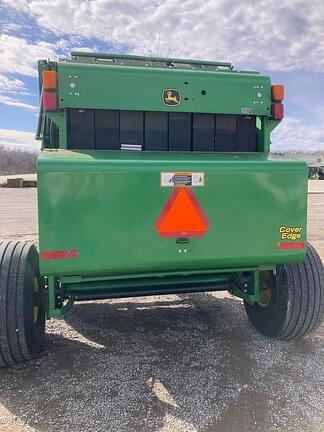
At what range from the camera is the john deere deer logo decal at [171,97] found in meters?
3.19

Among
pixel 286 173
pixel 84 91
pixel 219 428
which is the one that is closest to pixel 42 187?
pixel 84 91

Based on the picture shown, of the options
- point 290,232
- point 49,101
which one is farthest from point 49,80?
point 290,232

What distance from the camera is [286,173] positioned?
2646 mm

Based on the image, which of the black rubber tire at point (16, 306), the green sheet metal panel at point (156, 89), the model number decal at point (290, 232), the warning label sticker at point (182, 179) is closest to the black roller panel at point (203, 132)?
the green sheet metal panel at point (156, 89)

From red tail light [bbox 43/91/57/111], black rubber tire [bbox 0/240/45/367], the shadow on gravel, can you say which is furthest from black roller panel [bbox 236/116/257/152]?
black rubber tire [bbox 0/240/45/367]

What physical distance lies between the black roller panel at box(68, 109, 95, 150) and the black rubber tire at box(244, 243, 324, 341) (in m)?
1.97

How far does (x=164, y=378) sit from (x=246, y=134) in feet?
7.00

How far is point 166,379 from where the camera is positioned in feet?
9.55

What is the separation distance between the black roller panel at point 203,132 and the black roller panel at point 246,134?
240mm

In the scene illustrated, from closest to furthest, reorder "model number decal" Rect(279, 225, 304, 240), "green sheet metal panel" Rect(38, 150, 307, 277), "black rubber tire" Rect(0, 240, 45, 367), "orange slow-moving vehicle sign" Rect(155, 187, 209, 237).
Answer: "green sheet metal panel" Rect(38, 150, 307, 277)
"orange slow-moving vehicle sign" Rect(155, 187, 209, 237)
"model number decal" Rect(279, 225, 304, 240)
"black rubber tire" Rect(0, 240, 45, 367)

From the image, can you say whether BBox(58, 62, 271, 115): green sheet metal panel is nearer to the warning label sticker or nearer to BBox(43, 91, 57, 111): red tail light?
BBox(43, 91, 57, 111): red tail light

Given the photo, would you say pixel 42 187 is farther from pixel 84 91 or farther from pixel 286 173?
pixel 286 173

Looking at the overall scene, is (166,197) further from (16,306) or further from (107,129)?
(16,306)

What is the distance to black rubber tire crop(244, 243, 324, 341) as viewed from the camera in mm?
3336
